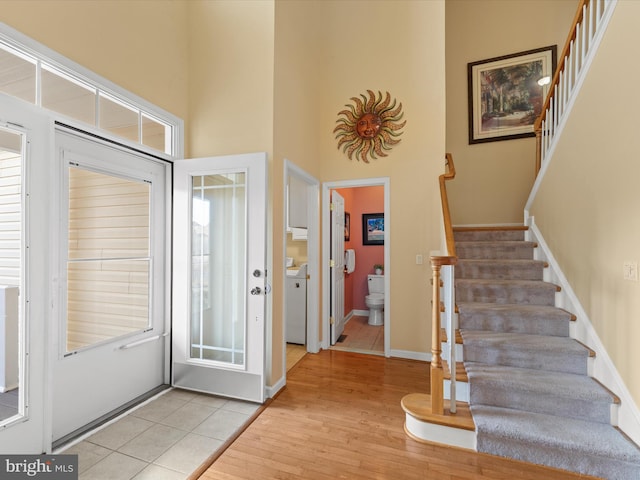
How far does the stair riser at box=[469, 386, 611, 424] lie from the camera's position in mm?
1928

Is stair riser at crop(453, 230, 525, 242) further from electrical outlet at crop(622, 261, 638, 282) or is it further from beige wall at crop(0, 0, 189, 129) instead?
beige wall at crop(0, 0, 189, 129)

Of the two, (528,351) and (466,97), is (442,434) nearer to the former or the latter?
(528,351)

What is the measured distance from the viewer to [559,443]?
176cm

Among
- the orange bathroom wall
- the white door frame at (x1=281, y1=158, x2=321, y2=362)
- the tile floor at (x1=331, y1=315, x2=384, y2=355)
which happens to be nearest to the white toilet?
the tile floor at (x1=331, y1=315, x2=384, y2=355)

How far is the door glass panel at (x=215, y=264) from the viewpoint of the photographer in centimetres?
263

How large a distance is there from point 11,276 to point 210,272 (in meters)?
1.26

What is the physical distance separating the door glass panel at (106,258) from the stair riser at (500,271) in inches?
118

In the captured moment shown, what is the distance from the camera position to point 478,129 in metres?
4.48

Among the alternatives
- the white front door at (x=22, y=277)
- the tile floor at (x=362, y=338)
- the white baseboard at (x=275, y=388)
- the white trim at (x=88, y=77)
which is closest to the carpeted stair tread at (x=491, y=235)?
the tile floor at (x=362, y=338)

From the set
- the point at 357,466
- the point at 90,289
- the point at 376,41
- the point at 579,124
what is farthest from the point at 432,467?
the point at 376,41

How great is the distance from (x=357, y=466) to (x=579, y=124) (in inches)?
121

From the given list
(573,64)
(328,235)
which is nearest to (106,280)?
(328,235)

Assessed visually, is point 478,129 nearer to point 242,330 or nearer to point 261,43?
point 261,43

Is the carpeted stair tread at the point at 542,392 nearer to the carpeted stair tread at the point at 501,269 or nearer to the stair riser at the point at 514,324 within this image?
the stair riser at the point at 514,324
